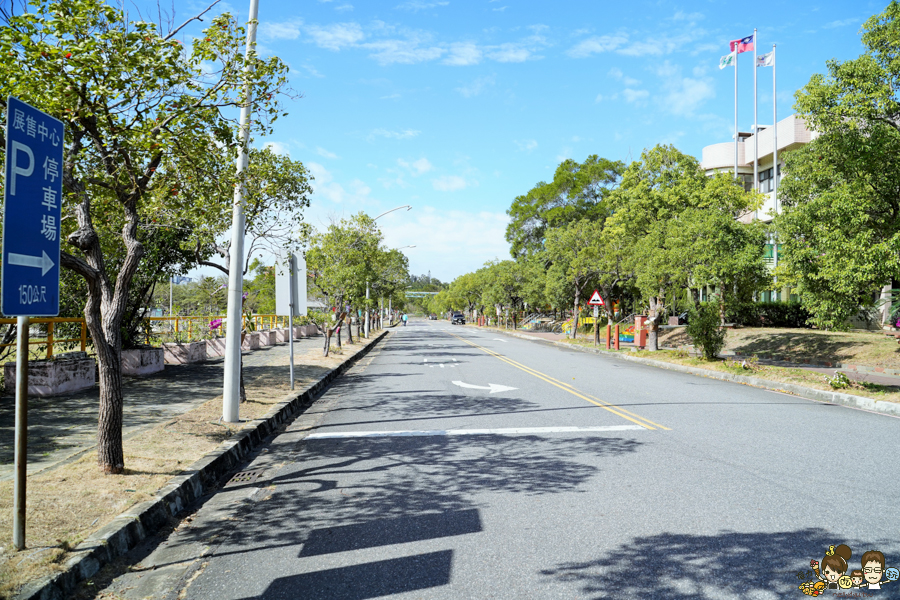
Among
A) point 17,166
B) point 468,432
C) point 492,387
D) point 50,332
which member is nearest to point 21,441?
point 17,166

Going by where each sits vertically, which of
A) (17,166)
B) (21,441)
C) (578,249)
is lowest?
(21,441)

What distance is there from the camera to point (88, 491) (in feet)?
17.0

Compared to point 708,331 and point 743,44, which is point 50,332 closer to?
point 708,331

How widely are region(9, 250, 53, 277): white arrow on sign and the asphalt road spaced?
219cm

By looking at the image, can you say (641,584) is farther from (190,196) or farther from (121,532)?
(190,196)

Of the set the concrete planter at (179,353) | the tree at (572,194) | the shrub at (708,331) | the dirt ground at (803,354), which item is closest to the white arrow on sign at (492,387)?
the dirt ground at (803,354)

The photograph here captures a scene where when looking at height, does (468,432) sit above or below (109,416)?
below

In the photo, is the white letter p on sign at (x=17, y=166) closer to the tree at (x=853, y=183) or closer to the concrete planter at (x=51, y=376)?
the concrete planter at (x=51, y=376)

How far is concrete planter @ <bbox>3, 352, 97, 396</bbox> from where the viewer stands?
1073 centimetres

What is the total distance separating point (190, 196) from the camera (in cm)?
782

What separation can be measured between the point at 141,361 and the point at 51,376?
3.41 metres

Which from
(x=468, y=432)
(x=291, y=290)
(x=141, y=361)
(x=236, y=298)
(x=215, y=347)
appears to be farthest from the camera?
(x=215, y=347)

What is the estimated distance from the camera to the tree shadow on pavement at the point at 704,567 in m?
3.59

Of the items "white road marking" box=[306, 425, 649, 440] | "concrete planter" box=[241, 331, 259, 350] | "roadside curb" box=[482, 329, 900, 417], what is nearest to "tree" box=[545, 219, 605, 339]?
"roadside curb" box=[482, 329, 900, 417]
